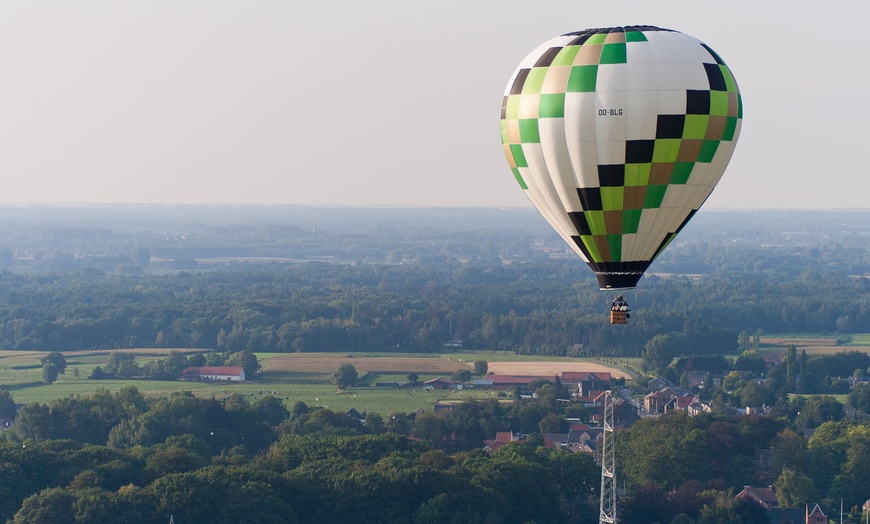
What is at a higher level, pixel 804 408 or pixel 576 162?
pixel 576 162

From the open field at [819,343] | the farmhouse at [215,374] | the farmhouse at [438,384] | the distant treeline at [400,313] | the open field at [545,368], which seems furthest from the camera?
the distant treeline at [400,313]

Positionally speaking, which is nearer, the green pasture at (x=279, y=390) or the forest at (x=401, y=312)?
the green pasture at (x=279, y=390)

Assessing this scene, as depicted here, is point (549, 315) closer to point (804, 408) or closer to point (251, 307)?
point (251, 307)

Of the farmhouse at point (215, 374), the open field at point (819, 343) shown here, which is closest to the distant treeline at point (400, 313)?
the open field at point (819, 343)

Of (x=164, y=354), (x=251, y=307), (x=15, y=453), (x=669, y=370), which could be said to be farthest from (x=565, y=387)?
(x=251, y=307)

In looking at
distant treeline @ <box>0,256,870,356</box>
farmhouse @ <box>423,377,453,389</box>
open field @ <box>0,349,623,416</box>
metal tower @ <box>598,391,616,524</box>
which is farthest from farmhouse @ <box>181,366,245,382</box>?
metal tower @ <box>598,391,616,524</box>

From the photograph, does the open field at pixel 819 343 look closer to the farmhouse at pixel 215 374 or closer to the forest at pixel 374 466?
the farmhouse at pixel 215 374

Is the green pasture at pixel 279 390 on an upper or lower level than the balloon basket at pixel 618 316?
lower
